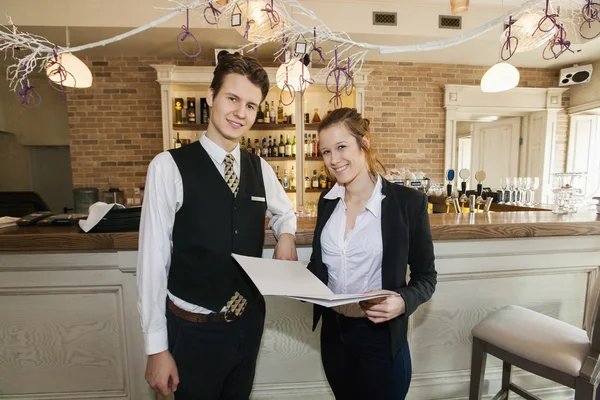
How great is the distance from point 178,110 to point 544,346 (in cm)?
431

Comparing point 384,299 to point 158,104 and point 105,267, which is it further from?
point 158,104

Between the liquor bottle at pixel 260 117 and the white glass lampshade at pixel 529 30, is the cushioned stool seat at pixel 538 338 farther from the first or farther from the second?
the liquor bottle at pixel 260 117

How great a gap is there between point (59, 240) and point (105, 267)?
0.22m

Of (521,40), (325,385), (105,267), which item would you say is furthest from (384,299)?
(521,40)

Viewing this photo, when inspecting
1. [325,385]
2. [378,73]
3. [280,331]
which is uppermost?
[378,73]

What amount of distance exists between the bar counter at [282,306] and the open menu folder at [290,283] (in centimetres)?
37

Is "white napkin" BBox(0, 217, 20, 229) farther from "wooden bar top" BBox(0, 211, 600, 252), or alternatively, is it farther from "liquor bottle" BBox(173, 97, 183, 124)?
"liquor bottle" BBox(173, 97, 183, 124)

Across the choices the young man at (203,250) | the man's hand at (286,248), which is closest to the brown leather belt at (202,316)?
the young man at (203,250)

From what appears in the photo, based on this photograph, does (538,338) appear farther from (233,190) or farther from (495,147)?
(495,147)

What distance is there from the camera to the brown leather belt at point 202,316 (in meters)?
1.02

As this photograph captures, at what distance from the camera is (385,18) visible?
12.2ft

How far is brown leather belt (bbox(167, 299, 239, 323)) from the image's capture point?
1.02 m

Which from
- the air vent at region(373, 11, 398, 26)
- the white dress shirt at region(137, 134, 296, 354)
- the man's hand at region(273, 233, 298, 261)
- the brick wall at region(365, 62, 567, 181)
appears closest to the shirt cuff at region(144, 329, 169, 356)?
the white dress shirt at region(137, 134, 296, 354)

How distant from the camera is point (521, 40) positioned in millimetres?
1864
